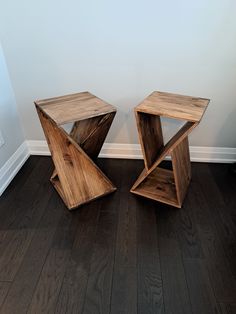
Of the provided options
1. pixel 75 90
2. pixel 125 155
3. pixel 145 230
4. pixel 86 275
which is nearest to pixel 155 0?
pixel 75 90

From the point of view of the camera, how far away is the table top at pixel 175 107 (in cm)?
130

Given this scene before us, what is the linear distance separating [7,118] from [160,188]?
1363 mm

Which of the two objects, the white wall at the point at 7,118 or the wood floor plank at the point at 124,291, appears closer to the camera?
the wood floor plank at the point at 124,291

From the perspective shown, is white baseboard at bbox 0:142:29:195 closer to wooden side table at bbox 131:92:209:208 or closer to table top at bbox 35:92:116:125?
table top at bbox 35:92:116:125

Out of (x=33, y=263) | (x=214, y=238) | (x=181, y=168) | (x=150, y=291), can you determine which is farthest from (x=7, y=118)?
(x=214, y=238)

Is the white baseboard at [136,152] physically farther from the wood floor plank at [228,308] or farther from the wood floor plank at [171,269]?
the wood floor plank at [228,308]

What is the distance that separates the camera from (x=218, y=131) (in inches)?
76.5

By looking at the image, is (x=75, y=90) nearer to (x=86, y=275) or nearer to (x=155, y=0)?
(x=155, y=0)

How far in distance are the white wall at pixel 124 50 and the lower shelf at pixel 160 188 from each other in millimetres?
511

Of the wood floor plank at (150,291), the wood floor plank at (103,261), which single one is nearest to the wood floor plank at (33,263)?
the wood floor plank at (103,261)

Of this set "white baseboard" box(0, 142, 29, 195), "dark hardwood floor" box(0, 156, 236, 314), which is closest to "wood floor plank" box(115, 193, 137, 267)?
"dark hardwood floor" box(0, 156, 236, 314)

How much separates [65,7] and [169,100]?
959 millimetres

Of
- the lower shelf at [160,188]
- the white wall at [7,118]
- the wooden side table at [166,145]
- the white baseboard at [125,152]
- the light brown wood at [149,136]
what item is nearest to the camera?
the wooden side table at [166,145]

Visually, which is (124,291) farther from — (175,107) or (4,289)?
(175,107)
